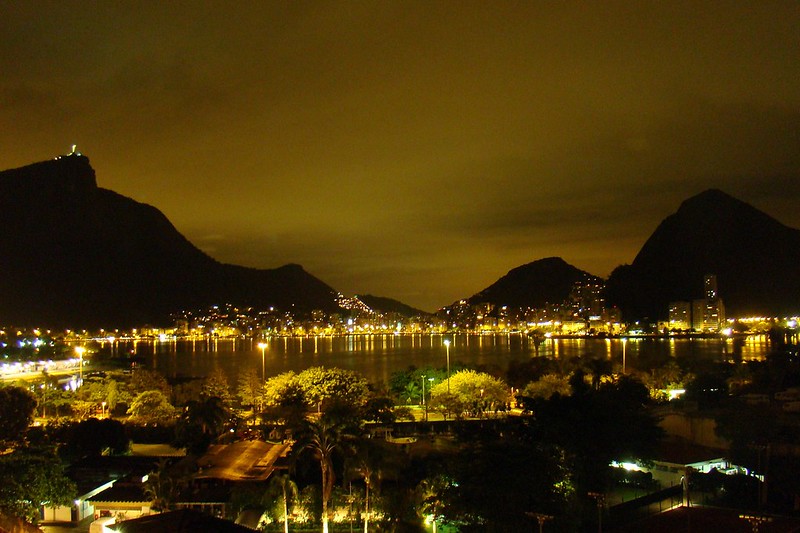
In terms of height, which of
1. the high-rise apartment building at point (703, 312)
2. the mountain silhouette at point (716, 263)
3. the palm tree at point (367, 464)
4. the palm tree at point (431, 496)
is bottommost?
the palm tree at point (431, 496)

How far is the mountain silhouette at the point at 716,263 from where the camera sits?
3241 inches

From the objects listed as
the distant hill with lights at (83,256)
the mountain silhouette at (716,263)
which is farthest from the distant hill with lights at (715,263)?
the distant hill with lights at (83,256)

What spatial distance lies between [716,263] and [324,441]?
90312 mm

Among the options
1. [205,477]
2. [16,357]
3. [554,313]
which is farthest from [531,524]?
[554,313]

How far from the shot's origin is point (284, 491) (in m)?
8.70

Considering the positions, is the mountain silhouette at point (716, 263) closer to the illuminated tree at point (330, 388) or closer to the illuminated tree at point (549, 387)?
the illuminated tree at point (549, 387)

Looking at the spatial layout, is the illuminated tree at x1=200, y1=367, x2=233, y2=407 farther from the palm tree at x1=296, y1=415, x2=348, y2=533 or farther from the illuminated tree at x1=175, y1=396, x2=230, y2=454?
the palm tree at x1=296, y1=415, x2=348, y2=533

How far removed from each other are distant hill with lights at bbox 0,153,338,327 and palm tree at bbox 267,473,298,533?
6970cm

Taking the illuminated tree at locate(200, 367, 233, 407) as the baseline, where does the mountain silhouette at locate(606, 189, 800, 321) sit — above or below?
above

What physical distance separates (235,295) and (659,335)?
69.3 meters

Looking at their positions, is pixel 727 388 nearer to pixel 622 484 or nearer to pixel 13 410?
pixel 622 484

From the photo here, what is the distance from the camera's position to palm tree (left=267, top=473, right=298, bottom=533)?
28.5 ft

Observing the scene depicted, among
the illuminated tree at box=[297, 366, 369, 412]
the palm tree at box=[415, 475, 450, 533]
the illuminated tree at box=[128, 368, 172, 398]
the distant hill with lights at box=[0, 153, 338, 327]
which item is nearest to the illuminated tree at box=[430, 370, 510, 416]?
the illuminated tree at box=[297, 366, 369, 412]

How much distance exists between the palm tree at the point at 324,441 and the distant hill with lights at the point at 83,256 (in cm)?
7000
